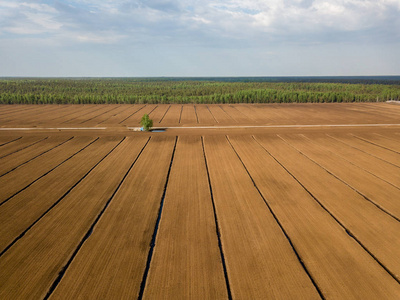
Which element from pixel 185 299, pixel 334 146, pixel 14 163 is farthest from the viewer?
pixel 334 146

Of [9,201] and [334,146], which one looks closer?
[9,201]

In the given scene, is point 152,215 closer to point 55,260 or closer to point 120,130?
point 55,260

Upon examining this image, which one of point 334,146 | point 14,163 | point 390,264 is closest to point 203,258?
point 390,264

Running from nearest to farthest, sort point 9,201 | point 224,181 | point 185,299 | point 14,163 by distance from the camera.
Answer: point 185,299, point 9,201, point 224,181, point 14,163

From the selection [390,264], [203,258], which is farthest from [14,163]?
[390,264]

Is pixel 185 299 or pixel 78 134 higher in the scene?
pixel 78 134

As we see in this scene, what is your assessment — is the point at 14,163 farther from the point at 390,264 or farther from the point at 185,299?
the point at 390,264
